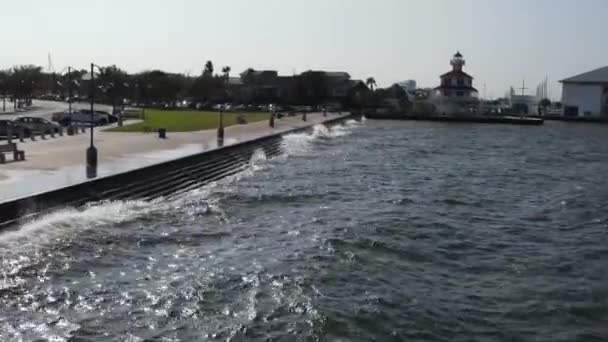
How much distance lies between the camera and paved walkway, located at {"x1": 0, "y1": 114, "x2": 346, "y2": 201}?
57.6ft

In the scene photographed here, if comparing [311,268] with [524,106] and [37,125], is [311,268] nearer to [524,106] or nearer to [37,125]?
[37,125]

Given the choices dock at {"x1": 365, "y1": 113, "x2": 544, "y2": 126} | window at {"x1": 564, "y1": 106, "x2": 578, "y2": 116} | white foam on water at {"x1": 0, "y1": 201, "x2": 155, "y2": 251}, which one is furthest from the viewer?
window at {"x1": 564, "y1": 106, "x2": 578, "y2": 116}

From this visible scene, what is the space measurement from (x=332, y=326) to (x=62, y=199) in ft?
28.5

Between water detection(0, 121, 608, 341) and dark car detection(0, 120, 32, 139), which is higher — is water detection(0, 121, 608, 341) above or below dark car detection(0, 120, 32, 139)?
below

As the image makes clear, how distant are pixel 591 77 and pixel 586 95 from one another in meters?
3.23

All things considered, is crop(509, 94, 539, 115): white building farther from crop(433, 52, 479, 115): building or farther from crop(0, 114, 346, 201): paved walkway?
crop(0, 114, 346, 201): paved walkway

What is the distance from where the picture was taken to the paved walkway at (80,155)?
17.6 metres

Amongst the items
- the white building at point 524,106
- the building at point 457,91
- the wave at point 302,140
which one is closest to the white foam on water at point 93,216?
the wave at point 302,140

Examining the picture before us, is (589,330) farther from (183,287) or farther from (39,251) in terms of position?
(39,251)

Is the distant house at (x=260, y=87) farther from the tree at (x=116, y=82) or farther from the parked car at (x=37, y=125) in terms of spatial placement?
the parked car at (x=37, y=125)

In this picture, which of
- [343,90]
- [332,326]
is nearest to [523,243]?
[332,326]

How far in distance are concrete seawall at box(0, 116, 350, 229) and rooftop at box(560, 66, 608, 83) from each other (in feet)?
302

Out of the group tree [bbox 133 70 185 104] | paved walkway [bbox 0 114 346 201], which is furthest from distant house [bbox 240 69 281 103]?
paved walkway [bbox 0 114 346 201]

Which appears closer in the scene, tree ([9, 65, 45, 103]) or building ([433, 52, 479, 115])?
tree ([9, 65, 45, 103])
